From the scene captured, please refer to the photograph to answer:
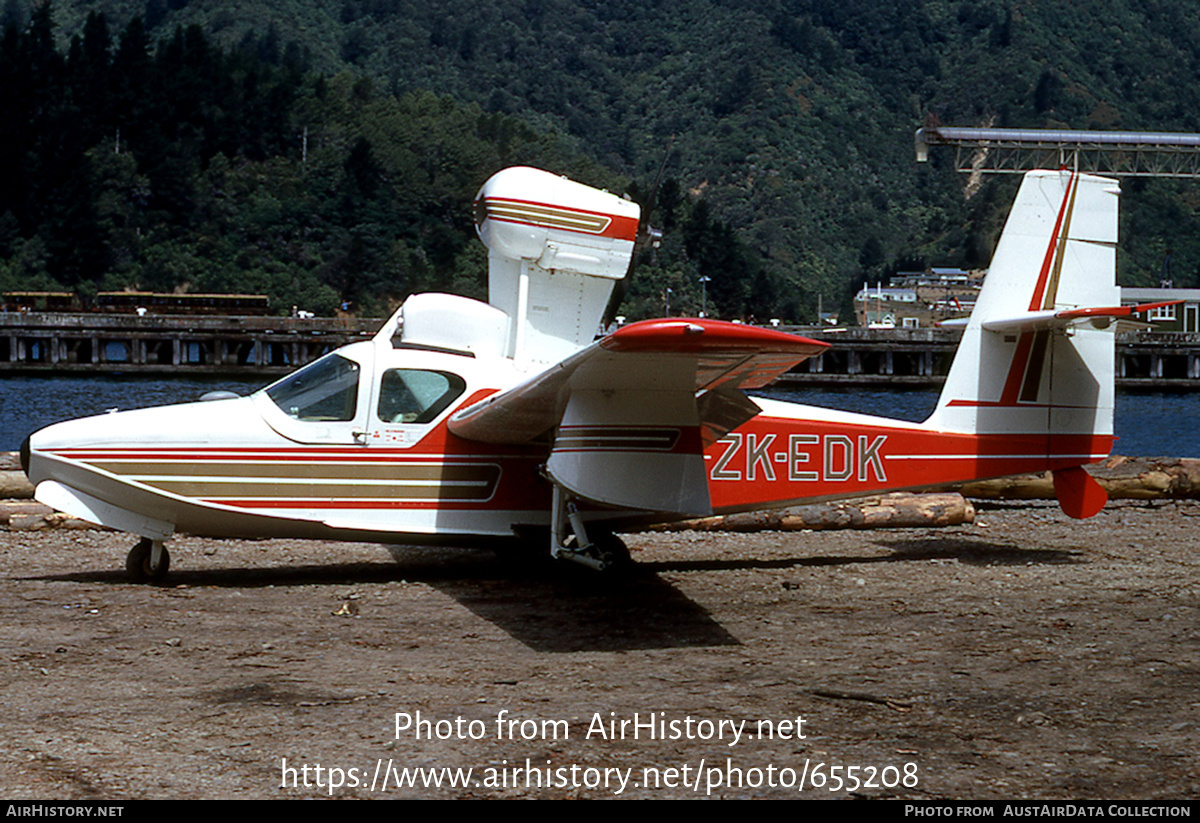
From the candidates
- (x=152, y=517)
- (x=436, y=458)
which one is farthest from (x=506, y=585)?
(x=152, y=517)

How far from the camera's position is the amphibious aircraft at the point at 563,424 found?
31.1ft

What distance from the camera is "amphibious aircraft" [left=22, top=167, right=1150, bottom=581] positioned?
9469 mm

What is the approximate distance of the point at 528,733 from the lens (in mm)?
6266

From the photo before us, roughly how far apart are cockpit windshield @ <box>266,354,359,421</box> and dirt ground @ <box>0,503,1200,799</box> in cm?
149

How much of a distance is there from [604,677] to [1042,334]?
6.62 m

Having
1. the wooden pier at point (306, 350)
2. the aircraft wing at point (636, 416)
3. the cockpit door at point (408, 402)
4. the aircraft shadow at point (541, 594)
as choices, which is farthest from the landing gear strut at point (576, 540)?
the wooden pier at point (306, 350)

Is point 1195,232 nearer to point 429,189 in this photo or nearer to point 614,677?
point 429,189

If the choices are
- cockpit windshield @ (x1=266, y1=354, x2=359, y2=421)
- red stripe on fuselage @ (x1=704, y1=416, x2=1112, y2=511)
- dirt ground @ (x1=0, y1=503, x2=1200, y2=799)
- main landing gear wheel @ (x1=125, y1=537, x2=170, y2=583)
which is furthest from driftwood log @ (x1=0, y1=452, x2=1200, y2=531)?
cockpit windshield @ (x1=266, y1=354, x2=359, y2=421)

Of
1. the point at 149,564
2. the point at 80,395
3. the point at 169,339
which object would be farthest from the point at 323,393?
the point at 169,339

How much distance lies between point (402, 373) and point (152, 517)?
7.76ft

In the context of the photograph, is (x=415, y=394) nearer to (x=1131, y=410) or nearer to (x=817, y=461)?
(x=817, y=461)

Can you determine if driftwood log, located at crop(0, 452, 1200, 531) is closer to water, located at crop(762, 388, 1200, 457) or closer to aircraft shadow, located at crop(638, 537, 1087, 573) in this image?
aircraft shadow, located at crop(638, 537, 1087, 573)

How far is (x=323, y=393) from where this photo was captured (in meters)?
10.7

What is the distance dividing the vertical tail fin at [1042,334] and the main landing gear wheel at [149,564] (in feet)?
23.3
